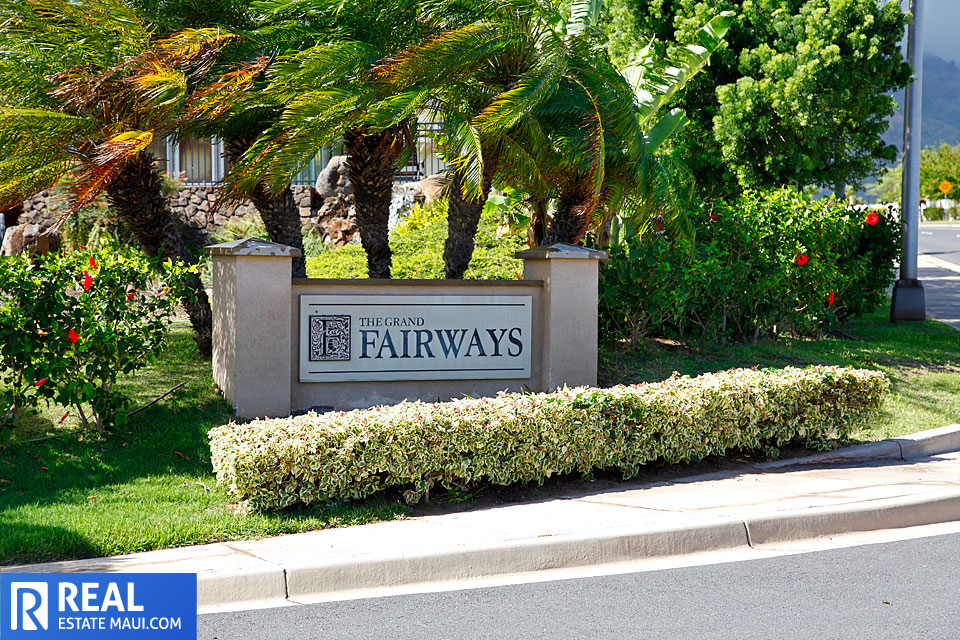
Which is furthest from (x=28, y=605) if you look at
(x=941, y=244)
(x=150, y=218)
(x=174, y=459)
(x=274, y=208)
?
(x=941, y=244)

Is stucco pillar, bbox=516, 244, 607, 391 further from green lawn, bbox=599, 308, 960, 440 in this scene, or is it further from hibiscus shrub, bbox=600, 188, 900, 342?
hibiscus shrub, bbox=600, 188, 900, 342

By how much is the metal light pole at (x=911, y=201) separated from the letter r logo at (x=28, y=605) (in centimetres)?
1378

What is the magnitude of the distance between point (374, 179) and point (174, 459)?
458 cm

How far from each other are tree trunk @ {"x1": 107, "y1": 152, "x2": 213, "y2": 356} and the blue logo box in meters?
5.68

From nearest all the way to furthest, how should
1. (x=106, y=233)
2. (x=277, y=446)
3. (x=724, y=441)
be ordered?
(x=277, y=446) → (x=724, y=441) → (x=106, y=233)

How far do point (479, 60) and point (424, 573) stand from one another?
17.7ft

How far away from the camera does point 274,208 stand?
10336mm

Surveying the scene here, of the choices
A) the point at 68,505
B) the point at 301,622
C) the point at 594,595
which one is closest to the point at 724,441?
the point at 594,595

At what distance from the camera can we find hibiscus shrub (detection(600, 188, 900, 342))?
35.8 ft

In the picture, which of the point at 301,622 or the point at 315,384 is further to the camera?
the point at 315,384

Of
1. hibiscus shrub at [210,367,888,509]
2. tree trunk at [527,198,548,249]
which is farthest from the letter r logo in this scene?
tree trunk at [527,198,548,249]

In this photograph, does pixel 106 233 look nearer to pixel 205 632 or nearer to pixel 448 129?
pixel 448 129

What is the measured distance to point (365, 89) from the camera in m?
8.50

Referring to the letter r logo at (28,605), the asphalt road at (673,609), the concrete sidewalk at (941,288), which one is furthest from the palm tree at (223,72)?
the concrete sidewalk at (941,288)
